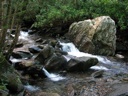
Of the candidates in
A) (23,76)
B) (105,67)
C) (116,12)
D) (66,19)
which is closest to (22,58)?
(23,76)

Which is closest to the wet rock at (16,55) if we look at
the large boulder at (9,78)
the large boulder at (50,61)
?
the large boulder at (50,61)

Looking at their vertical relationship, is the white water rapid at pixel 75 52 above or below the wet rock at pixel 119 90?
below

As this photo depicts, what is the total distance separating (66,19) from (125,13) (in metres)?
4.17

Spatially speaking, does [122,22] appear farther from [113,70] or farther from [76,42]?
[113,70]

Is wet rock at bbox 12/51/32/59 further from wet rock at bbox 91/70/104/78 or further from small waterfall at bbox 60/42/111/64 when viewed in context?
wet rock at bbox 91/70/104/78

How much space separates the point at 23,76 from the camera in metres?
10.9

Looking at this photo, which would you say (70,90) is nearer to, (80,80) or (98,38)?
(80,80)

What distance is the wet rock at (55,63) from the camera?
12023 millimetres

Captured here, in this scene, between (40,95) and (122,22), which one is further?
(122,22)

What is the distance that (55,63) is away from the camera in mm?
12164

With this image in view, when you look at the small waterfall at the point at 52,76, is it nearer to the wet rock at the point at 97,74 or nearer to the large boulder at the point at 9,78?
the wet rock at the point at 97,74

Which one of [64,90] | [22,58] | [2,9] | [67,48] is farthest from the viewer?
[67,48]

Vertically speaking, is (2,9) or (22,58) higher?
(2,9)

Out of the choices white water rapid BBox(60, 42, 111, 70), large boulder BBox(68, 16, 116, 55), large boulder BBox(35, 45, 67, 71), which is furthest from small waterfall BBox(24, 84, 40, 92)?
large boulder BBox(68, 16, 116, 55)
